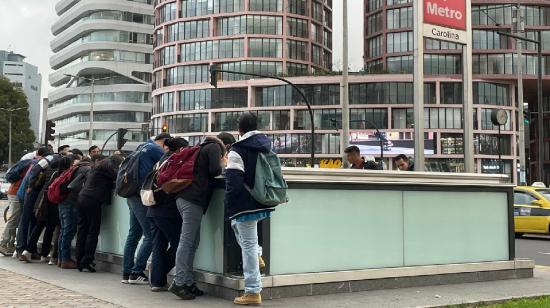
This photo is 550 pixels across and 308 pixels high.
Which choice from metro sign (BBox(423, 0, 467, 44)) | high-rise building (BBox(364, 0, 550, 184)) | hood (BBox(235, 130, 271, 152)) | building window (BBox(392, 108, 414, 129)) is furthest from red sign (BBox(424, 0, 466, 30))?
building window (BBox(392, 108, 414, 129))

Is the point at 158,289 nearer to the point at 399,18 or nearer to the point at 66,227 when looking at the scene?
the point at 66,227

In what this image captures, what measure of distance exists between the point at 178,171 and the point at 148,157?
1.27 metres

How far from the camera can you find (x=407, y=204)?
26.7 ft

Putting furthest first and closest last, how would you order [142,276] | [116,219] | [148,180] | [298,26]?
[298,26], [116,219], [142,276], [148,180]

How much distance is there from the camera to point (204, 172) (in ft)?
22.7

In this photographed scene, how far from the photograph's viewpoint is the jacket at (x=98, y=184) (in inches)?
359

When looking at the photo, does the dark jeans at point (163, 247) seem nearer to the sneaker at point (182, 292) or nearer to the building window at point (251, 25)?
the sneaker at point (182, 292)

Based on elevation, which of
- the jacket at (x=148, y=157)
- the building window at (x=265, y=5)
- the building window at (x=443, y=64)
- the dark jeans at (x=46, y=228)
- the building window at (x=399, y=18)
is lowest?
the dark jeans at (x=46, y=228)

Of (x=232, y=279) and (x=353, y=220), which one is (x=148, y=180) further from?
(x=353, y=220)

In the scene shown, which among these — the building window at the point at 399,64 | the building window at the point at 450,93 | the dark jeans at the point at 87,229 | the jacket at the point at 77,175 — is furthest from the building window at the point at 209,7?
the dark jeans at the point at 87,229

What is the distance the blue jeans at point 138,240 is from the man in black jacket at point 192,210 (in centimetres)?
118

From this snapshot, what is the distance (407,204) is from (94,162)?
4651 mm

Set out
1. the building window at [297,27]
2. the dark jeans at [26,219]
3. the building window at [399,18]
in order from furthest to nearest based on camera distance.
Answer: the building window at [297,27], the building window at [399,18], the dark jeans at [26,219]

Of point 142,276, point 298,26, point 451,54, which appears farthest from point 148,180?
point 298,26
